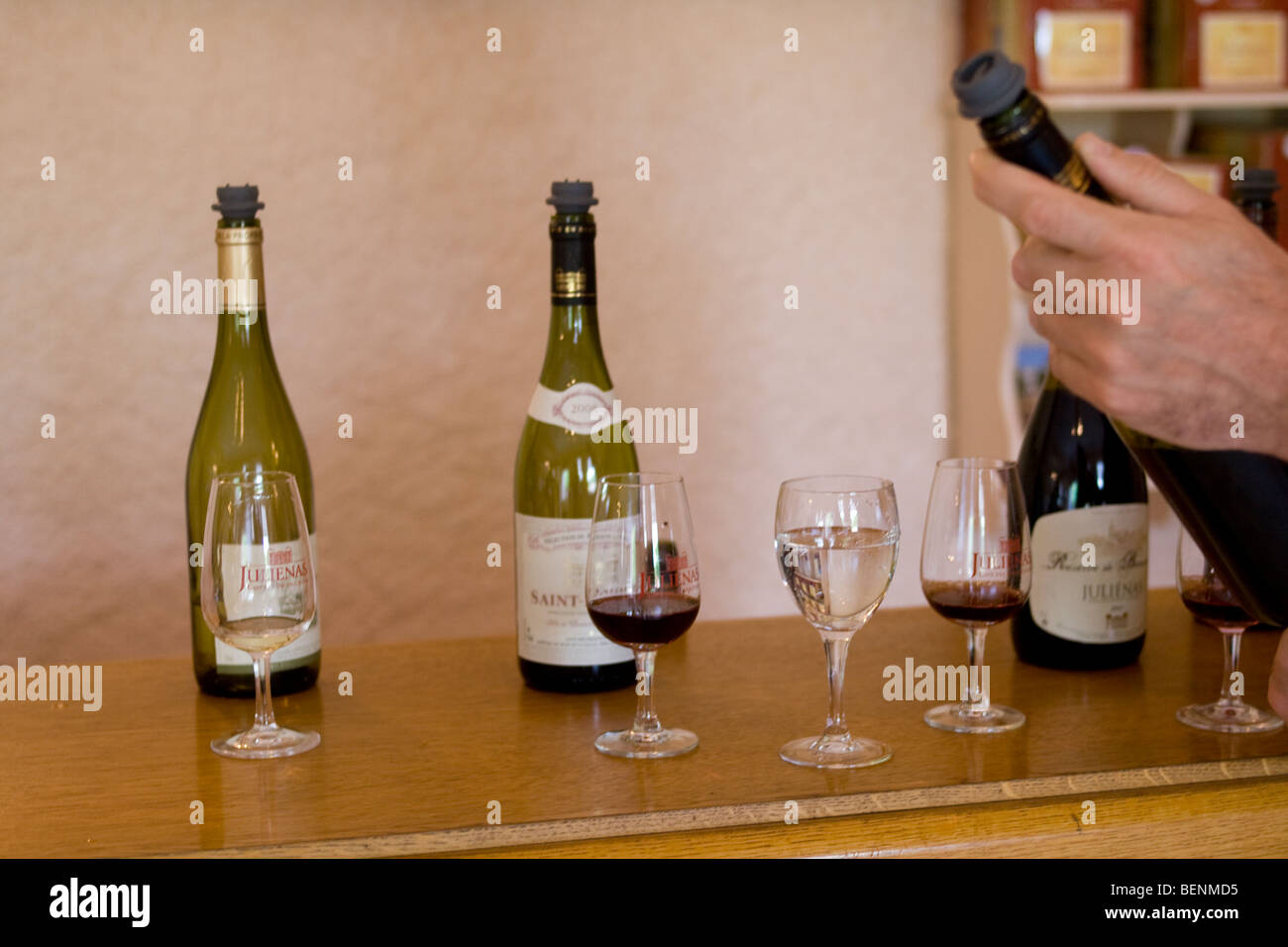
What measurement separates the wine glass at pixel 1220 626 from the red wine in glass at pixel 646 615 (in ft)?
1.30

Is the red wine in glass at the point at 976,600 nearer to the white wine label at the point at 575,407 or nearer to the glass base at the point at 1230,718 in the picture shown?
the glass base at the point at 1230,718

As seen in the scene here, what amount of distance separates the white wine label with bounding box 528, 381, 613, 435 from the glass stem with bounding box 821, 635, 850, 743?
0.33 meters

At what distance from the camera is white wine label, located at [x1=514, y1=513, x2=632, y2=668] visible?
41.4 inches

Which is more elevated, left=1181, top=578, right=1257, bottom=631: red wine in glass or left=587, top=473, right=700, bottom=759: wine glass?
left=587, top=473, right=700, bottom=759: wine glass

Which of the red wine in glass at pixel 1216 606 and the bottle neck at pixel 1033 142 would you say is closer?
the bottle neck at pixel 1033 142

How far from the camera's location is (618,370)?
2490 mm

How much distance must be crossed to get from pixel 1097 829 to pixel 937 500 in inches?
10.3

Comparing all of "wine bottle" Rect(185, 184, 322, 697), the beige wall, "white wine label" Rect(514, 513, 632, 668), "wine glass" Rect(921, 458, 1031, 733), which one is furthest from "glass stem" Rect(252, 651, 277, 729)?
the beige wall

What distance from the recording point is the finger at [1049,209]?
773mm

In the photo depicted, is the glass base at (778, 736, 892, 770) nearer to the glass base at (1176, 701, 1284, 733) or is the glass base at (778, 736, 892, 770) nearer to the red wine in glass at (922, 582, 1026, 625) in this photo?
the red wine in glass at (922, 582, 1026, 625)

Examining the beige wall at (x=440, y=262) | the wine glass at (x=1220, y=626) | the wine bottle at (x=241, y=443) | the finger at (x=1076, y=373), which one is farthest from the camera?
the beige wall at (x=440, y=262)

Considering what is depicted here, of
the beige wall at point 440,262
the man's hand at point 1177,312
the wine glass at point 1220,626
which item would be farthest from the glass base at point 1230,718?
the beige wall at point 440,262

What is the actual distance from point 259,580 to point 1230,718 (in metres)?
0.72
